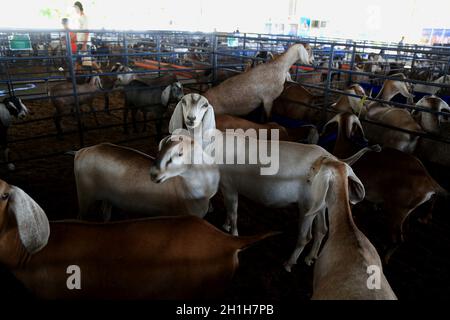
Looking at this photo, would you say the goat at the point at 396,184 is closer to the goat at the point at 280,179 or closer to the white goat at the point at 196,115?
the goat at the point at 280,179

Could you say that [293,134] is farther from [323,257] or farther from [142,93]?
[142,93]

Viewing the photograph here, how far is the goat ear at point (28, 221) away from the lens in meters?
1.75

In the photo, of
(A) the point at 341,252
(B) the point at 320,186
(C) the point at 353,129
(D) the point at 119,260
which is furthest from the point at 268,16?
(D) the point at 119,260

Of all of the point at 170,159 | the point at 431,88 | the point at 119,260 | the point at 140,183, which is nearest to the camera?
the point at 119,260

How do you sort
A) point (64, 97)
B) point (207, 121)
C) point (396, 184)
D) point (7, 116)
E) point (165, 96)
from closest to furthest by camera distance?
1. point (396, 184)
2. point (207, 121)
3. point (7, 116)
4. point (165, 96)
5. point (64, 97)

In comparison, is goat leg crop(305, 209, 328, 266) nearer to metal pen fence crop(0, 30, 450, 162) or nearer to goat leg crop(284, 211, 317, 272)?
goat leg crop(284, 211, 317, 272)

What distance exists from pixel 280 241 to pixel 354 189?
132cm

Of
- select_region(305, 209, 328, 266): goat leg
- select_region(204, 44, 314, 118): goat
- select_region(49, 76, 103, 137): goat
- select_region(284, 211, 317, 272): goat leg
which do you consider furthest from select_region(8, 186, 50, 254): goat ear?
select_region(49, 76, 103, 137): goat

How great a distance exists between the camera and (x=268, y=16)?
3125 centimetres

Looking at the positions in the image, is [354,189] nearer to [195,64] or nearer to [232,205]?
[232,205]

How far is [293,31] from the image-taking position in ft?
81.8
